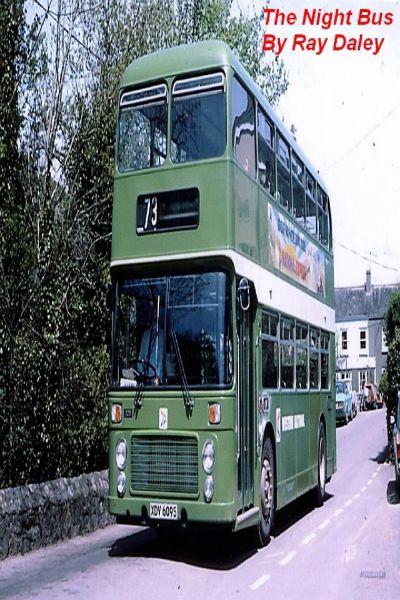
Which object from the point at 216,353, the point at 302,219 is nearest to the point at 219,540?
the point at 216,353

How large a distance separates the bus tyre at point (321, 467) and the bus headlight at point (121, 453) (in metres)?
6.19

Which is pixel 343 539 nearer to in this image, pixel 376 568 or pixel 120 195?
pixel 376 568

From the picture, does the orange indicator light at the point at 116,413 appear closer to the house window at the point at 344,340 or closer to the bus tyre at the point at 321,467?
the bus tyre at the point at 321,467

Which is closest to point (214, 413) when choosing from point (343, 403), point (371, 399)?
point (343, 403)

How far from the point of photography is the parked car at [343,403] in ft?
135

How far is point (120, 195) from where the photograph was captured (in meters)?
10.3

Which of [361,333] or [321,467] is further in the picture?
[361,333]

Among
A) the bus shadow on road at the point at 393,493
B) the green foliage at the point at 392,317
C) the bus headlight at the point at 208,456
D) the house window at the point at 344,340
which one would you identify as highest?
the house window at the point at 344,340

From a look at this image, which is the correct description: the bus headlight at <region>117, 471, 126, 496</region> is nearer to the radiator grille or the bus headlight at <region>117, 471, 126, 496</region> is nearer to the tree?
the radiator grille

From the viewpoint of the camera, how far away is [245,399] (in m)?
9.96

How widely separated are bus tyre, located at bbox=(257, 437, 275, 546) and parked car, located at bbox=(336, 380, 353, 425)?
29.9m

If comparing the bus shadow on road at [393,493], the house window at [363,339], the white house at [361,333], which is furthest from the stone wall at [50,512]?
the house window at [363,339]

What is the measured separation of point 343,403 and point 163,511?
33443mm

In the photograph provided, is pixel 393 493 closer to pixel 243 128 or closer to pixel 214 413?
pixel 214 413
